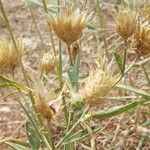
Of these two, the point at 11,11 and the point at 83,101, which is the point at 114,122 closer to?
the point at 83,101

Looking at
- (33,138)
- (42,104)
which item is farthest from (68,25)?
(33,138)

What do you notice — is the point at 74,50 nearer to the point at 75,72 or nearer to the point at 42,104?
the point at 75,72

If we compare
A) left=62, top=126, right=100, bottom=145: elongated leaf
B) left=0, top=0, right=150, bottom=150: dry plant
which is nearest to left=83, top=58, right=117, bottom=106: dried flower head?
left=0, top=0, right=150, bottom=150: dry plant

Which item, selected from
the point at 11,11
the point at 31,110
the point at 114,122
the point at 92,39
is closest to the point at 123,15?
the point at 31,110

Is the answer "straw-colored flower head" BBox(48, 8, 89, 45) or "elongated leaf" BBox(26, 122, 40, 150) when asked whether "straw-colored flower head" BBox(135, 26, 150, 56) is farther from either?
"elongated leaf" BBox(26, 122, 40, 150)

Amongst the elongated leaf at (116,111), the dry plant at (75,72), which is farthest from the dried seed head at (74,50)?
the elongated leaf at (116,111)

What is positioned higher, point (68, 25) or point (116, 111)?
point (68, 25)
